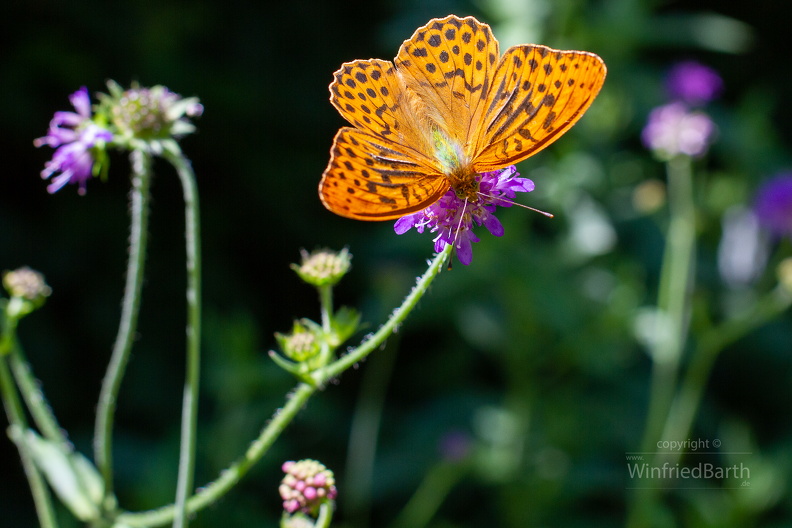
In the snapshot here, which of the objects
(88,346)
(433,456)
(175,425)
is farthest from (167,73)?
(433,456)

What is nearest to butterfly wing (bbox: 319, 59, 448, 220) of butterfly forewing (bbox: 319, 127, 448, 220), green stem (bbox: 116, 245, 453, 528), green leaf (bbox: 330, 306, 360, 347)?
butterfly forewing (bbox: 319, 127, 448, 220)

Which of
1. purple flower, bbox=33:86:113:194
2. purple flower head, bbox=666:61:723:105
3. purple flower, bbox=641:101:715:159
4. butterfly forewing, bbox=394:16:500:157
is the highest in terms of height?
purple flower head, bbox=666:61:723:105

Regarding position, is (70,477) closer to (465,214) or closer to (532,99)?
(465,214)

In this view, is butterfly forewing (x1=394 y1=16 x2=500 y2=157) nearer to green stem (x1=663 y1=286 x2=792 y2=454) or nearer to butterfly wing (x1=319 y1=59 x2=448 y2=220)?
butterfly wing (x1=319 y1=59 x2=448 y2=220)

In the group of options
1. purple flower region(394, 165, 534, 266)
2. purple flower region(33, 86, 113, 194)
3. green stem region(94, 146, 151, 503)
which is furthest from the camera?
purple flower region(33, 86, 113, 194)

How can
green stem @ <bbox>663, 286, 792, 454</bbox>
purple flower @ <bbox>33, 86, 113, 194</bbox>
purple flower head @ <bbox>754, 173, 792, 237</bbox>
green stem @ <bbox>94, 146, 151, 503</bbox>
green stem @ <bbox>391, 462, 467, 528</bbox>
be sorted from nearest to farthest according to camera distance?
green stem @ <bbox>94, 146, 151, 503</bbox> → purple flower @ <bbox>33, 86, 113, 194</bbox> → green stem @ <bbox>663, 286, 792, 454</bbox> → green stem @ <bbox>391, 462, 467, 528</bbox> → purple flower head @ <bbox>754, 173, 792, 237</bbox>

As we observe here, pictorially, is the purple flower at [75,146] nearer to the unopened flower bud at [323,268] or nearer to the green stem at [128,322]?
the green stem at [128,322]

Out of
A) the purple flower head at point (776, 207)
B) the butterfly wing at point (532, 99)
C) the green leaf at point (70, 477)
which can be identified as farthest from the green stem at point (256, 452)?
the purple flower head at point (776, 207)

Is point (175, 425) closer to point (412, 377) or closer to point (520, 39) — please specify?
point (412, 377)
